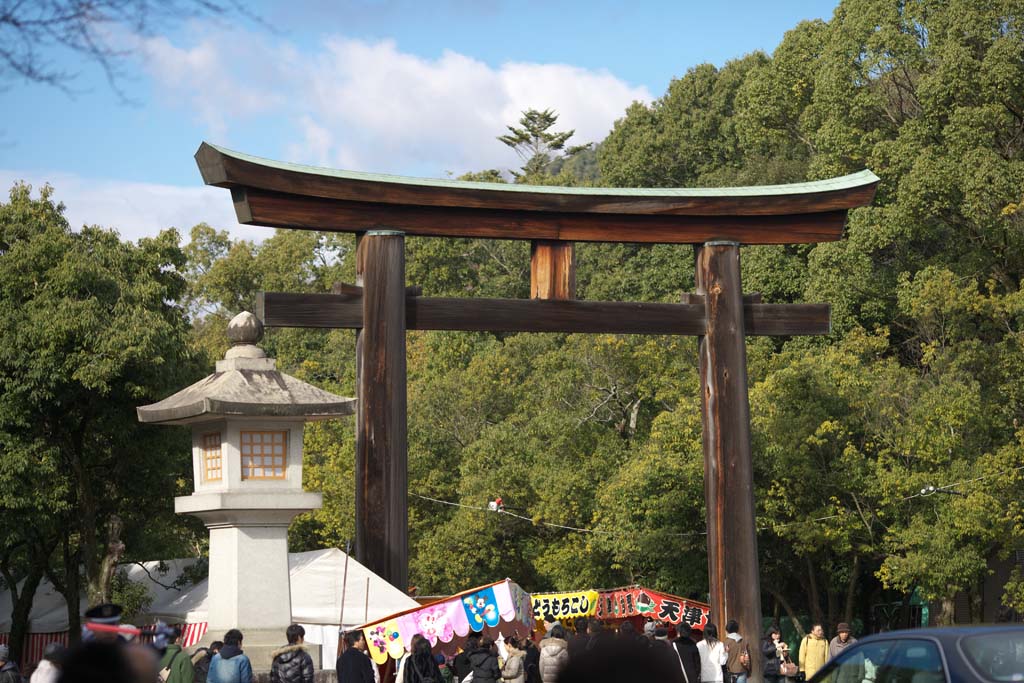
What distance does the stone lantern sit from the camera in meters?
14.6

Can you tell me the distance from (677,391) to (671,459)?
4.01m

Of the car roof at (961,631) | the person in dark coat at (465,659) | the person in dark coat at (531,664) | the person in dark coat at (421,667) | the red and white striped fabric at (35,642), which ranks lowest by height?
the red and white striped fabric at (35,642)

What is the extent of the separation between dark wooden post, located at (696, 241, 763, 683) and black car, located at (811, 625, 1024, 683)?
8915 mm

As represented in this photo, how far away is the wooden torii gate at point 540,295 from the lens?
16500 millimetres

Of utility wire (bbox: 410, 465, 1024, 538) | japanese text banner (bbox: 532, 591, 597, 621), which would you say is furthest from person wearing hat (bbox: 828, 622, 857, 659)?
utility wire (bbox: 410, 465, 1024, 538)

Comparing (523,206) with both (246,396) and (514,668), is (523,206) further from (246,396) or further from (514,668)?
(514,668)

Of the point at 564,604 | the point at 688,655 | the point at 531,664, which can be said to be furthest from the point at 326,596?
the point at 688,655

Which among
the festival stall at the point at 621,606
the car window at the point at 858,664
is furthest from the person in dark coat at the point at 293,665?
the festival stall at the point at 621,606

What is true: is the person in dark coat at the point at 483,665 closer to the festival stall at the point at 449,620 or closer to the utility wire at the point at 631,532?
the festival stall at the point at 449,620

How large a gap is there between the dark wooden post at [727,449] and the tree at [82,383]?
40.1 feet

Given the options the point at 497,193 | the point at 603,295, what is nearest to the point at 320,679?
the point at 497,193

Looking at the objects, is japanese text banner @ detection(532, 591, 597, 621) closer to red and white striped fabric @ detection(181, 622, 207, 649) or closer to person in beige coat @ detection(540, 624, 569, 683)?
person in beige coat @ detection(540, 624, 569, 683)

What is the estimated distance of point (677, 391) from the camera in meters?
33.6

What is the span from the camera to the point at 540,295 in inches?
723
